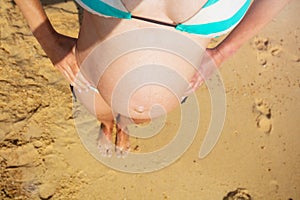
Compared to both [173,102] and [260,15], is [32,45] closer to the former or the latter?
[173,102]

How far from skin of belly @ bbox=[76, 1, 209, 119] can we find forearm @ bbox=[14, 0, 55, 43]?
0.46ft

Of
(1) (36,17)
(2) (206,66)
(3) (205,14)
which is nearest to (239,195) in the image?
(2) (206,66)

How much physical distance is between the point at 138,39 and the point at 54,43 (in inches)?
16.8

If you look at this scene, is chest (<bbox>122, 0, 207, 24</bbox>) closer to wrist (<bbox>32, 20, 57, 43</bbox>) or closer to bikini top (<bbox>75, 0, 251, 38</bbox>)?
bikini top (<bbox>75, 0, 251, 38</bbox>)

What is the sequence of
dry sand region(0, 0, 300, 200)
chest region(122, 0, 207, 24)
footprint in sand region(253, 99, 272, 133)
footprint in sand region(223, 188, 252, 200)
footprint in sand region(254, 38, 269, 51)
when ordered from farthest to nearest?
footprint in sand region(254, 38, 269, 51)
footprint in sand region(253, 99, 272, 133)
footprint in sand region(223, 188, 252, 200)
dry sand region(0, 0, 300, 200)
chest region(122, 0, 207, 24)

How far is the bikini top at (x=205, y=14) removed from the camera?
1.08m

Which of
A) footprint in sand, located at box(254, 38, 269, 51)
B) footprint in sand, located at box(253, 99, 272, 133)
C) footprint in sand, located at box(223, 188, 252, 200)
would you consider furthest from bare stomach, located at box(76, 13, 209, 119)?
footprint in sand, located at box(254, 38, 269, 51)

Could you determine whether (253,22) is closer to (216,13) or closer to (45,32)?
(216,13)

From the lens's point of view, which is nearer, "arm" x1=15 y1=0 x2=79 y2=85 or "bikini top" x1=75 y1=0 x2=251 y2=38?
"bikini top" x1=75 y1=0 x2=251 y2=38

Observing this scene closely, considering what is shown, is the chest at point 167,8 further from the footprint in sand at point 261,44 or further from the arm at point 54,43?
the footprint in sand at point 261,44

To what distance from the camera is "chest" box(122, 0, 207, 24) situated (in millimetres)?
1077

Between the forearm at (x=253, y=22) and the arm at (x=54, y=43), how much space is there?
1.91 feet

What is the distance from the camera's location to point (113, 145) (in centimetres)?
204

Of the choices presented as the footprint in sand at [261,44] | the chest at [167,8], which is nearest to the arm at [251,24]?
the chest at [167,8]
